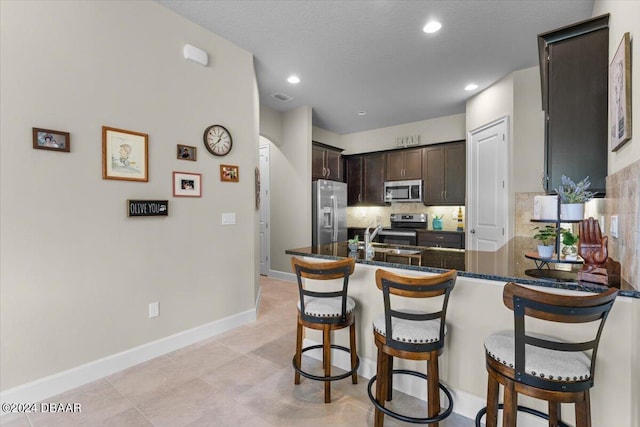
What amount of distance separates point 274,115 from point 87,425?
15.3 ft

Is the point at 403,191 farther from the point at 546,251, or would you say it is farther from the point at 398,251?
the point at 546,251

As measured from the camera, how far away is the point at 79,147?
7.11 feet

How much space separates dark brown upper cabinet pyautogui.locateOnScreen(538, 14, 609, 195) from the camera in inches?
80.4

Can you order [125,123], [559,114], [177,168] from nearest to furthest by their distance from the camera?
[559,114]
[125,123]
[177,168]

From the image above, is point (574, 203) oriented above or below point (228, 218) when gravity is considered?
above

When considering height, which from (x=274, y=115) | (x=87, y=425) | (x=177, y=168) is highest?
(x=274, y=115)

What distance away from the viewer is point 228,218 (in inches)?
126

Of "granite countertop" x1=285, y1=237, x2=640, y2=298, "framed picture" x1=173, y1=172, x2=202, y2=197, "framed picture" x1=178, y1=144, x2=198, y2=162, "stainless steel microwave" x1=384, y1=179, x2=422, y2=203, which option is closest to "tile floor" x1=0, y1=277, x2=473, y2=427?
"granite countertop" x1=285, y1=237, x2=640, y2=298

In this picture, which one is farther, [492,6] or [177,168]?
[177,168]

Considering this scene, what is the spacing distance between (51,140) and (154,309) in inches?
60.5

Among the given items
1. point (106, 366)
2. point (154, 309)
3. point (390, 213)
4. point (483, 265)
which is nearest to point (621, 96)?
point (483, 265)

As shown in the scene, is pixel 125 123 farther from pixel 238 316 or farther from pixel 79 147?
pixel 238 316

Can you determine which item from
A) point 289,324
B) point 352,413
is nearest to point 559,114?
point 352,413

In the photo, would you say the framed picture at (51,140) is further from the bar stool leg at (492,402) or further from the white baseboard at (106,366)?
the bar stool leg at (492,402)
